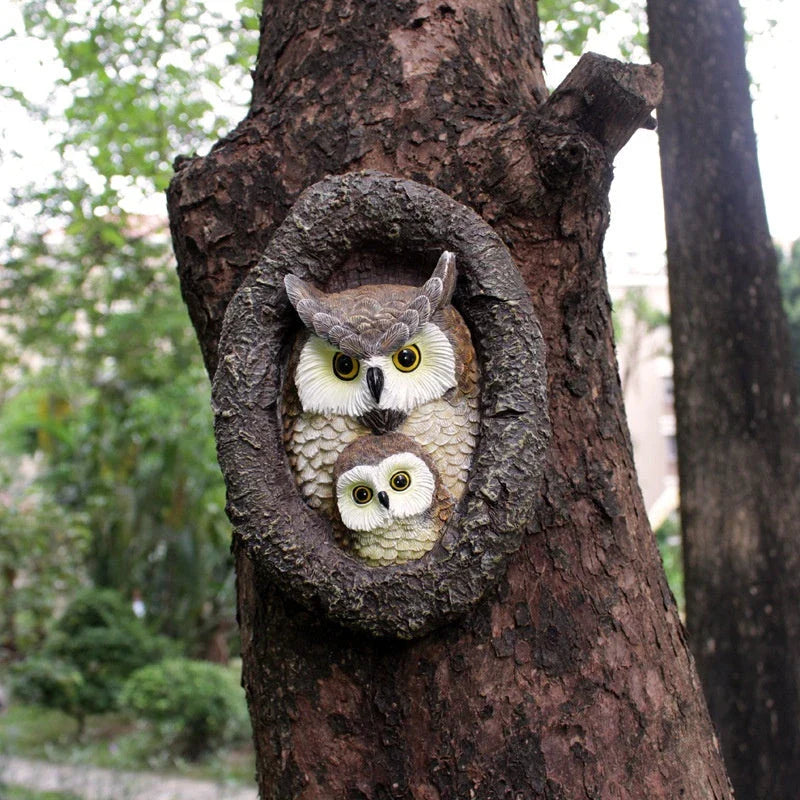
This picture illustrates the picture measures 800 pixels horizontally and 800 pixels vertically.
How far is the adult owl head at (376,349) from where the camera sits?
1491mm

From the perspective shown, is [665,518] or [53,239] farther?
[665,518]

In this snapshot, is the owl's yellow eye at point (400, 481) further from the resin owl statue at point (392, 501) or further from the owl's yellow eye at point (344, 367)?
the owl's yellow eye at point (344, 367)

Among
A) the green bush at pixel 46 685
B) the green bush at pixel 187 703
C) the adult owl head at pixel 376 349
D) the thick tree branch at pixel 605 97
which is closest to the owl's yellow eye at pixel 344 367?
the adult owl head at pixel 376 349

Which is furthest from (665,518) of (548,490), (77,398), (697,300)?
(548,490)

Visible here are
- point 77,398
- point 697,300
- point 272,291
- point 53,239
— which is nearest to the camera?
point 272,291

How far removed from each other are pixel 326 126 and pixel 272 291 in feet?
1.32

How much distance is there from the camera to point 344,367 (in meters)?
1.54

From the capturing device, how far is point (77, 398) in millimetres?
10305

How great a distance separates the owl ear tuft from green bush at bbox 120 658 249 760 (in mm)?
5099

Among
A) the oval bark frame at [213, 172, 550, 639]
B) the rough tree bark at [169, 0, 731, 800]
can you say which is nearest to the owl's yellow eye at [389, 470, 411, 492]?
the oval bark frame at [213, 172, 550, 639]

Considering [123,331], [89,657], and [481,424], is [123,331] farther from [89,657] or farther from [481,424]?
[481,424]

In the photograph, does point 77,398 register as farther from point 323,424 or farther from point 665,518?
point 323,424

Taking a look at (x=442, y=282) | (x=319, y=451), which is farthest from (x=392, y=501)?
(x=442, y=282)

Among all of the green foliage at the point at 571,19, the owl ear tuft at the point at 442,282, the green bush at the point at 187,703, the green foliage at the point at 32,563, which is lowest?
the green bush at the point at 187,703
